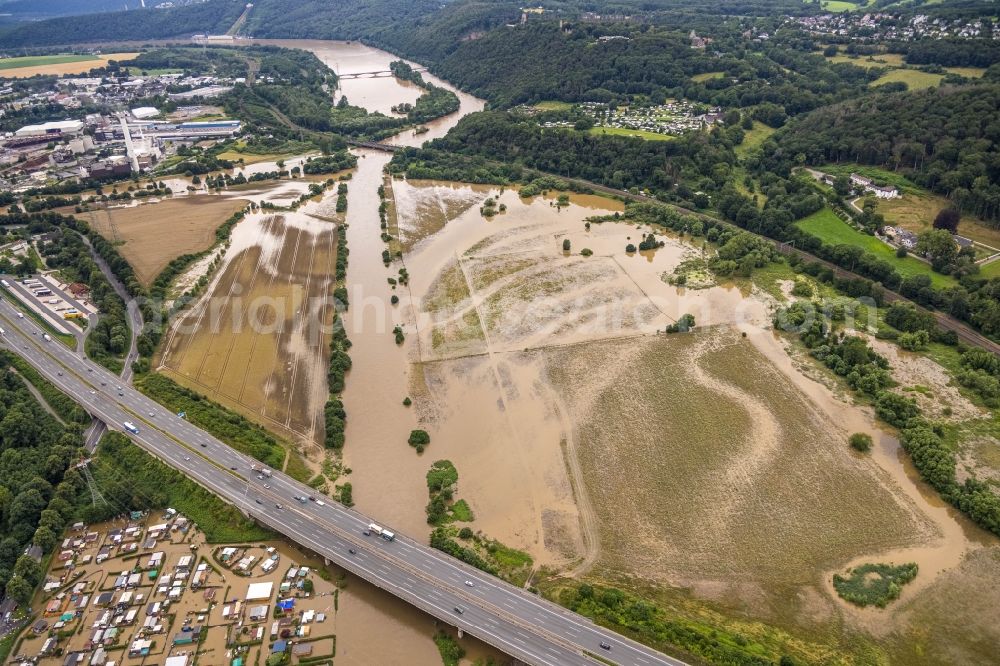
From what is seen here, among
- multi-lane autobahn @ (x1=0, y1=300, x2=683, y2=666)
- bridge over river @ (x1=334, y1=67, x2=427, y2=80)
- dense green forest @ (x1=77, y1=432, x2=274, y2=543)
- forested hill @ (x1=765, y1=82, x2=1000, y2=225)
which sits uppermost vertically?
forested hill @ (x1=765, y1=82, x2=1000, y2=225)

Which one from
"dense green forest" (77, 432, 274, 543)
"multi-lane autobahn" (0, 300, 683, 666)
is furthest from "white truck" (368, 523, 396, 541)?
"dense green forest" (77, 432, 274, 543)

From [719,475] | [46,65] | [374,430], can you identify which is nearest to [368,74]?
[46,65]

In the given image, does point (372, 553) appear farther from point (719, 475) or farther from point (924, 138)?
point (924, 138)

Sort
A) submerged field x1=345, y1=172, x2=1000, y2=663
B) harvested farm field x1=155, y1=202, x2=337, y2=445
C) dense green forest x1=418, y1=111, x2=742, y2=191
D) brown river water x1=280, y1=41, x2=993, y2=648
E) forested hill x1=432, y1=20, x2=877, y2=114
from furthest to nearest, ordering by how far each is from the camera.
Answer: forested hill x1=432, y1=20, x2=877, y2=114 < dense green forest x1=418, y1=111, x2=742, y2=191 < harvested farm field x1=155, y1=202, x2=337, y2=445 < brown river water x1=280, y1=41, x2=993, y2=648 < submerged field x1=345, y1=172, x2=1000, y2=663

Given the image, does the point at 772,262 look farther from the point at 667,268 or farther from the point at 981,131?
the point at 981,131

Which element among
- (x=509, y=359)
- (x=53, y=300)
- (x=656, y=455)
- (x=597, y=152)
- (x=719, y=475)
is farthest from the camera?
(x=597, y=152)

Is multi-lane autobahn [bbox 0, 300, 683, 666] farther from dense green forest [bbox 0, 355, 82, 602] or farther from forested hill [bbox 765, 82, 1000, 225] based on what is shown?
forested hill [bbox 765, 82, 1000, 225]
